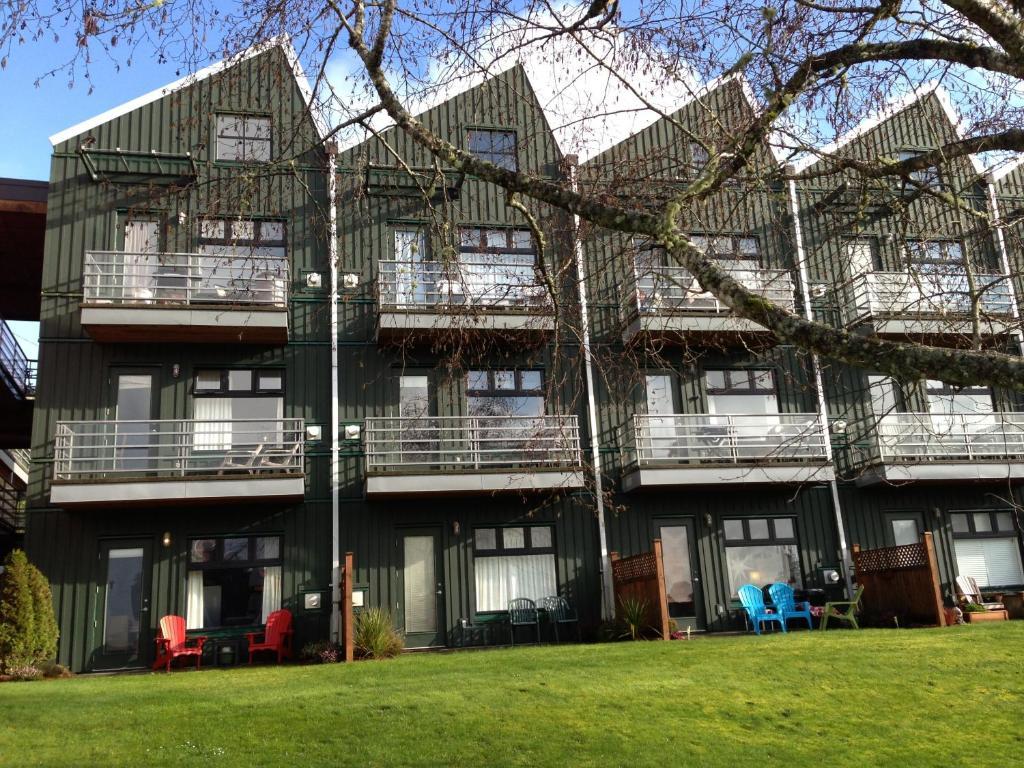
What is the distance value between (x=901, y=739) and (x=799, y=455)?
9490 millimetres

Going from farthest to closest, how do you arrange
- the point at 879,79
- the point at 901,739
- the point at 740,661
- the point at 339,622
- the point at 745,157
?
the point at 339,622 < the point at 740,661 < the point at 901,739 < the point at 879,79 < the point at 745,157

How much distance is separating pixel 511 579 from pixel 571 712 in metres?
7.95

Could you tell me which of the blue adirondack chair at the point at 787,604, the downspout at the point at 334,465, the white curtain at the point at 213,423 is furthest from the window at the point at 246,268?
the blue adirondack chair at the point at 787,604

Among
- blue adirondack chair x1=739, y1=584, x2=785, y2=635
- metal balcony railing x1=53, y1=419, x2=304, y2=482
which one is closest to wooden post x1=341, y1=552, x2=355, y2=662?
metal balcony railing x1=53, y1=419, x2=304, y2=482

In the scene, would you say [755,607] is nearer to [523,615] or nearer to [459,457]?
[523,615]

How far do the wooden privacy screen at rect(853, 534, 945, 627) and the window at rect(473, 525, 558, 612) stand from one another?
5.70 metres

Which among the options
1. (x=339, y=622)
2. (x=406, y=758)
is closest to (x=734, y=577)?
(x=339, y=622)

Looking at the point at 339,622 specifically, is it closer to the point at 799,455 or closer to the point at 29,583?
the point at 29,583

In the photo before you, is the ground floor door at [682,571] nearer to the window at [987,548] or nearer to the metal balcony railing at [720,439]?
the metal balcony railing at [720,439]

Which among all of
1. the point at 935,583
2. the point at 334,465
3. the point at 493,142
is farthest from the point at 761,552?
the point at 493,142

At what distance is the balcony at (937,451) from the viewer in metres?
17.5

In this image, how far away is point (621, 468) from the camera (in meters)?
17.8

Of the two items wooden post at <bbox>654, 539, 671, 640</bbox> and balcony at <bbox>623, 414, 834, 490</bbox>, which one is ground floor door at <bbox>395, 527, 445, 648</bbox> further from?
wooden post at <bbox>654, 539, 671, 640</bbox>

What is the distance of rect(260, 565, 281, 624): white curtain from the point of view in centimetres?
1611
